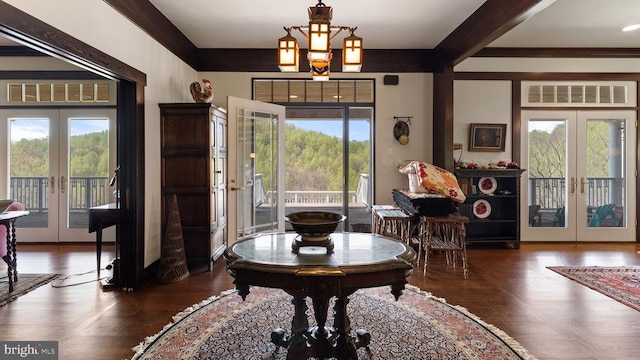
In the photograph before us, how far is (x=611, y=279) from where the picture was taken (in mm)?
3553

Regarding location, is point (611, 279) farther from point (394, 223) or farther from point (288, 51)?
point (288, 51)

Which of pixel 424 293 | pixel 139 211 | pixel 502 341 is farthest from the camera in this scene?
pixel 139 211

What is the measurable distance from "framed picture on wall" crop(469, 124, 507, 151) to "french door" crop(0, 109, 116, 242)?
5.52 metres

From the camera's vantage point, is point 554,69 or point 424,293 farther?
point 554,69

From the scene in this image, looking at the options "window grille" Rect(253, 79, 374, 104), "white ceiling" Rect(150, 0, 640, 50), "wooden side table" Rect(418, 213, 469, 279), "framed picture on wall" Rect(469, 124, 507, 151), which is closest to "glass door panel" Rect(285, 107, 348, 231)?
"window grille" Rect(253, 79, 374, 104)

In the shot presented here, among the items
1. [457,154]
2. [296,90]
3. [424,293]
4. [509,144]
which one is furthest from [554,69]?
[424,293]

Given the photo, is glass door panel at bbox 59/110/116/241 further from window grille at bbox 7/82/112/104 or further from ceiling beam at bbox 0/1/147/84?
ceiling beam at bbox 0/1/147/84

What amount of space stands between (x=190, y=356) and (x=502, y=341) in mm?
2074

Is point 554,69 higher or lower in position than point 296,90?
higher

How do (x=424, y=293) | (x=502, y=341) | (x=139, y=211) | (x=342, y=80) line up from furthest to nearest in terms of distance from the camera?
(x=342, y=80) → (x=139, y=211) → (x=424, y=293) → (x=502, y=341)

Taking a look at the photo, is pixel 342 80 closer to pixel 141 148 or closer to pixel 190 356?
pixel 141 148

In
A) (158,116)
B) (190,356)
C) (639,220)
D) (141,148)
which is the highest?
(158,116)

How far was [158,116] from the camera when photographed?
3820mm

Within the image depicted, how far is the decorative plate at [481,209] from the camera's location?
5.00 m
